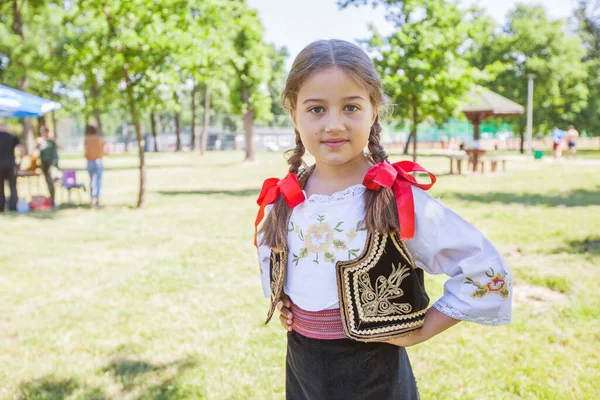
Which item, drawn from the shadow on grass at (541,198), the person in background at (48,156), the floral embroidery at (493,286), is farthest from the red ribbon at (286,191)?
the person in background at (48,156)

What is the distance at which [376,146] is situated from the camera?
1821 millimetres

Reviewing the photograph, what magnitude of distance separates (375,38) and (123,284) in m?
11.7

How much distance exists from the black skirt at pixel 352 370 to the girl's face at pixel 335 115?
61 centimetres

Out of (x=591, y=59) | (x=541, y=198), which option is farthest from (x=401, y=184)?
(x=591, y=59)

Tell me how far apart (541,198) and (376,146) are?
10.7 m

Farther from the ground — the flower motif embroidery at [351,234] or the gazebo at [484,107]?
the gazebo at [484,107]

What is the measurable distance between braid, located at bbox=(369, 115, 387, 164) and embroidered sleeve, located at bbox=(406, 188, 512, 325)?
0.28 m

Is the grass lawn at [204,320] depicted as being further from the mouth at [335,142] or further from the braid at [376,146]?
the mouth at [335,142]

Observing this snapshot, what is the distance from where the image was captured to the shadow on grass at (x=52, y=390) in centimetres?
331

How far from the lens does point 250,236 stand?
799 cm

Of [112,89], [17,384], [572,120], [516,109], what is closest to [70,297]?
[17,384]

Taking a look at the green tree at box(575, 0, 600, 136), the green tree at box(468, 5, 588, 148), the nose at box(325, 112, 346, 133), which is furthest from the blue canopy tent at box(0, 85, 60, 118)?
the green tree at box(575, 0, 600, 136)

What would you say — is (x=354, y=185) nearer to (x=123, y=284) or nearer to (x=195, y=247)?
(x=123, y=284)

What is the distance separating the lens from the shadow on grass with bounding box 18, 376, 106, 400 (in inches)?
130
